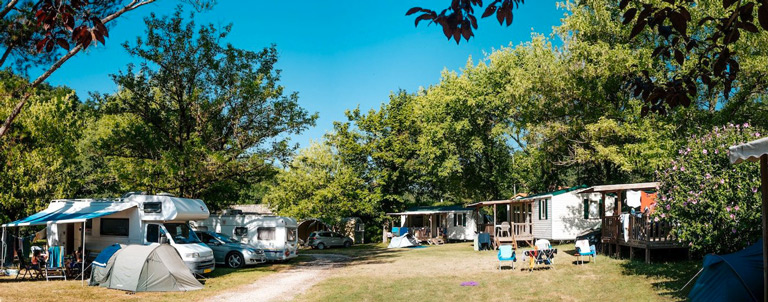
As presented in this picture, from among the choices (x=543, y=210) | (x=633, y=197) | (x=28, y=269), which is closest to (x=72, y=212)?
(x=28, y=269)

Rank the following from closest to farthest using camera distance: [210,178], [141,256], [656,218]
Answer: [656,218], [141,256], [210,178]

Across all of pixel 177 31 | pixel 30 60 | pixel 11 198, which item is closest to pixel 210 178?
pixel 177 31

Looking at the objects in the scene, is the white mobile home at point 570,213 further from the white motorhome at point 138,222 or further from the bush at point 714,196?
the white motorhome at point 138,222

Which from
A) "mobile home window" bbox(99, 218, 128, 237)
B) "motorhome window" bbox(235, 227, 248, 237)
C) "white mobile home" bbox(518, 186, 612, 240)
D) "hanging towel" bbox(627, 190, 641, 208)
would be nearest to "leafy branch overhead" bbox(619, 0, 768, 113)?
"hanging towel" bbox(627, 190, 641, 208)

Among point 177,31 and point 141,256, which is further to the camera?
point 177,31

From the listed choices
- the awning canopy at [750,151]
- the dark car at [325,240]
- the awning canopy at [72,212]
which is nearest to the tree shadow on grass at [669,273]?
the awning canopy at [750,151]

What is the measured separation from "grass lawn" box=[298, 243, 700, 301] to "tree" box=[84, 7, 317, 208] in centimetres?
791

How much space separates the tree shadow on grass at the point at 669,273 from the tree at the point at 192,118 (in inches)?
613

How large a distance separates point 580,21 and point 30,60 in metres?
22.5

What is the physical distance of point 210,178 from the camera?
76.7 feet

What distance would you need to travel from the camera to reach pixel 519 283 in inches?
587

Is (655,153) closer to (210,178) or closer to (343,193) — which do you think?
(210,178)

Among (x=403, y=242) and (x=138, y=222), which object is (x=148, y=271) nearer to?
(x=138, y=222)

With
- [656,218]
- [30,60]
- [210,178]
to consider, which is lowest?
[656,218]
